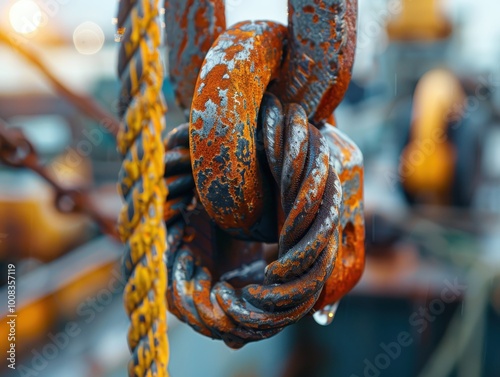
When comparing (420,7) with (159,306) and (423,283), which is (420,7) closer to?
(423,283)

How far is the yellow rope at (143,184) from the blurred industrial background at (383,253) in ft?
0.18

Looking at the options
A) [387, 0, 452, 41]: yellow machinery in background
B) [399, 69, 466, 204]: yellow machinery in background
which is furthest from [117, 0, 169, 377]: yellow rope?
[387, 0, 452, 41]: yellow machinery in background

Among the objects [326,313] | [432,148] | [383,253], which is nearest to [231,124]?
[326,313]

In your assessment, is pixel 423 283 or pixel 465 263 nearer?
pixel 423 283

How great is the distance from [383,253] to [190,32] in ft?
6.53

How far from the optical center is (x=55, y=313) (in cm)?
213

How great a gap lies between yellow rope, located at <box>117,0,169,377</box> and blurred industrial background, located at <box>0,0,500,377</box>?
0.05m

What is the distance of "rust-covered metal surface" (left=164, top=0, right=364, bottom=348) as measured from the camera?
0.38 meters

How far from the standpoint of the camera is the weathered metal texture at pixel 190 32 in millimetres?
479

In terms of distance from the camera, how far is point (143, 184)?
0.35 meters

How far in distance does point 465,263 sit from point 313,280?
196 cm

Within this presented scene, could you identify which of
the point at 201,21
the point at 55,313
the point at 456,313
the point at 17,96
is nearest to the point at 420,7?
the point at 456,313

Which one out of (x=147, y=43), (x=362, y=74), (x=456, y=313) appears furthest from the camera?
(x=362, y=74)

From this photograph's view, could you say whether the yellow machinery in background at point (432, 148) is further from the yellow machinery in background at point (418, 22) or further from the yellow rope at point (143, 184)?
the yellow rope at point (143, 184)
